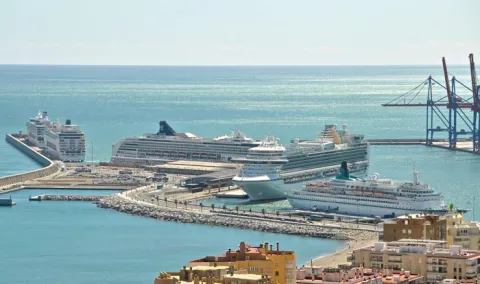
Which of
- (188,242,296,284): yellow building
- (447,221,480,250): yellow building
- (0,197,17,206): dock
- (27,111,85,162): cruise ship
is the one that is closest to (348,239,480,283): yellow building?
(447,221,480,250): yellow building

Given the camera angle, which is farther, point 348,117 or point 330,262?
point 348,117

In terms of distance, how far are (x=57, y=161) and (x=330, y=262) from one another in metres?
35.6

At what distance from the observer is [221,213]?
50.8 meters

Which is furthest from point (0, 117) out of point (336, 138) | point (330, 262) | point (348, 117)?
point (330, 262)

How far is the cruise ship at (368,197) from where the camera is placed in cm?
5000

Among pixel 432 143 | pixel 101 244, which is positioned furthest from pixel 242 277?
pixel 432 143

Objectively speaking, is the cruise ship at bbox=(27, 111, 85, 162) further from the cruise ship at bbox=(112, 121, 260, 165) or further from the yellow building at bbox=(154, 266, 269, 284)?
the yellow building at bbox=(154, 266, 269, 284)

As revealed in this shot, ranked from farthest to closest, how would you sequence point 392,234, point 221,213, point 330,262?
1. point 221,213
2. point 330,262
3. point 392,234

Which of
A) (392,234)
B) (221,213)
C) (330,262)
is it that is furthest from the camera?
(221,213)

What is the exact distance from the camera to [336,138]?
2611 inches

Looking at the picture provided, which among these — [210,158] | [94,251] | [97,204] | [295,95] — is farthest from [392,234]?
[295,95]

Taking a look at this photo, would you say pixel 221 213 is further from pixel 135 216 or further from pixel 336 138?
pixel 336 138

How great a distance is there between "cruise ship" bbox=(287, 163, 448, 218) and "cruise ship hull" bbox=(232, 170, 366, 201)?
2.62 meters

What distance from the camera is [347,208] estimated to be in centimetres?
5159
